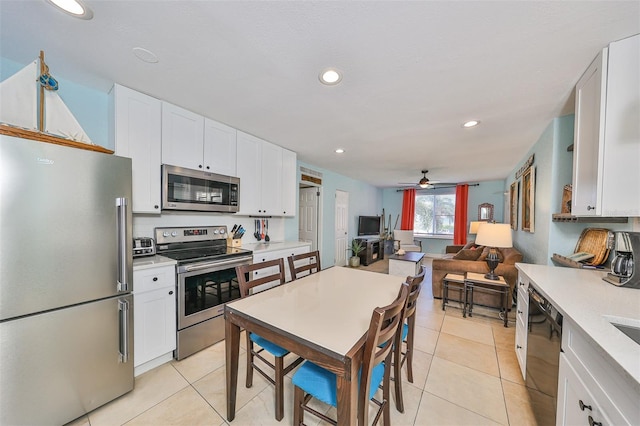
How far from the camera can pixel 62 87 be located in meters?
1.79

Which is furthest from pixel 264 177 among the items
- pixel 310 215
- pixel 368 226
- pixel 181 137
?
pixel 368 226

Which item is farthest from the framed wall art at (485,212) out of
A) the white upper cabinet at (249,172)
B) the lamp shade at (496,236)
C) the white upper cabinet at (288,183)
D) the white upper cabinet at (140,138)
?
the white upper cabinet at (140,138)

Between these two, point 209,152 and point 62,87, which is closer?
point 62,87

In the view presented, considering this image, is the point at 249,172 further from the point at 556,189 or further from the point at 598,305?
the point at 556,189

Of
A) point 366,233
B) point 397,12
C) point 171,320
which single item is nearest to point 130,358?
point 171,320

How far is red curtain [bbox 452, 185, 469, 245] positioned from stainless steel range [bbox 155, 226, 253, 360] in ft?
20.8

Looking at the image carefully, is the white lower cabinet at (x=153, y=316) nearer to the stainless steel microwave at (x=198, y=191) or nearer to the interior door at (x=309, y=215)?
the stainless steel microwave at (x=198, y=191)

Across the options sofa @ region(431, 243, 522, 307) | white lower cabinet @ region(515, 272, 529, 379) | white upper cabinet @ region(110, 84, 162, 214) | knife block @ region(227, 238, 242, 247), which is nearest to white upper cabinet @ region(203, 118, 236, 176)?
white upper cabinet @ region(110, 84, 162, 214)

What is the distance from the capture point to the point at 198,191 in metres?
2.38

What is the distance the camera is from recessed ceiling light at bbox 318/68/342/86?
1.57 metres

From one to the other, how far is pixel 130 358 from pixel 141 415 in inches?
14.8

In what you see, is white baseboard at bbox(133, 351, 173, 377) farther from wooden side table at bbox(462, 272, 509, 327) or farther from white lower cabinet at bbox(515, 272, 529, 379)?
wooden side table at bbox(462, 272, 509, 327)

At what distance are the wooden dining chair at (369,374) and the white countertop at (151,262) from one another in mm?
1436

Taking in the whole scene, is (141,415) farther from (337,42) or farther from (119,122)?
(337,42)
